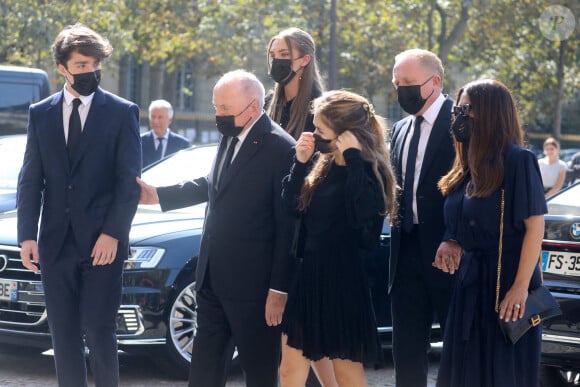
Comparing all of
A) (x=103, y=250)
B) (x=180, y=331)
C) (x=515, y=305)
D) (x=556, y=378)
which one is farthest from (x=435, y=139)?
(x=180, y=331)

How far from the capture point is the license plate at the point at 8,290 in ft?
23.3

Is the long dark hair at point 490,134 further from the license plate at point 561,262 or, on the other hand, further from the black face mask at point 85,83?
the black face mask at point 85,83

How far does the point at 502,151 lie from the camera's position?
482 centimetres

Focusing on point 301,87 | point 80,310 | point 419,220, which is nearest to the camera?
point 80,310

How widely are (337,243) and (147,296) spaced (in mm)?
2154

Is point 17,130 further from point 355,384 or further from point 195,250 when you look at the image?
point 355,384

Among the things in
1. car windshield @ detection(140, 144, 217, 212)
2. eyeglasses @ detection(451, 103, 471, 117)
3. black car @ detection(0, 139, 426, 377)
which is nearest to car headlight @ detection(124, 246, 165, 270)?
black car @ detection(0, 139, 426, 377)

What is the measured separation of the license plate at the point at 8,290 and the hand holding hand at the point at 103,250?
6.69ft

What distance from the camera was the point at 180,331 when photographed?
23.3ft

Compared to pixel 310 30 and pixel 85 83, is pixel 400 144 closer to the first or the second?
pixel 85 83

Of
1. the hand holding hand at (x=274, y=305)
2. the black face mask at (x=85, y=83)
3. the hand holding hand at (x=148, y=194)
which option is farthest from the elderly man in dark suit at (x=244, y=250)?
the black face mask at (x=85, y=83)

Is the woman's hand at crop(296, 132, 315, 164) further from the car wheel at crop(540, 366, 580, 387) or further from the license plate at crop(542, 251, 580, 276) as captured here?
the car wheel at crop(540, 366, 580, 387)

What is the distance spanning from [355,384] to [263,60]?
114 ft

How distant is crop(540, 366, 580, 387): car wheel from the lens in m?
6.95
